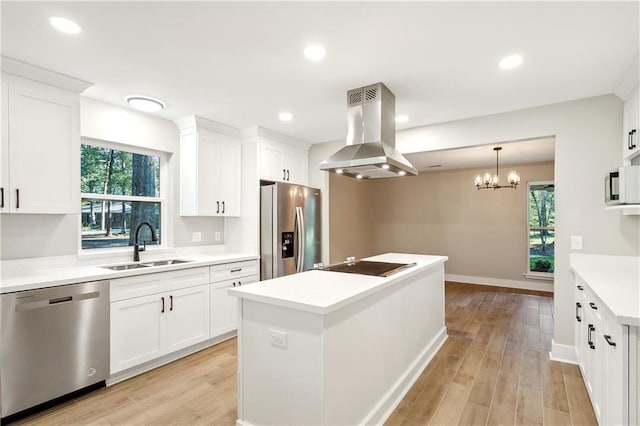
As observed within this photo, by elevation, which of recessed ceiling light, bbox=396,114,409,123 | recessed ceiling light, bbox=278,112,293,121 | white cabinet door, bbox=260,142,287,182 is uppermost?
recessed ceiling light, bbox=278,112,293,121

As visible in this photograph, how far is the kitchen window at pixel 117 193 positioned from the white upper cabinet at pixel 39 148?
0.48 meters

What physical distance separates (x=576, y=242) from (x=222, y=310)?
361 cm

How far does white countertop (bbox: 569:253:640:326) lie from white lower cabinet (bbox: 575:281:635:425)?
2.5 inches

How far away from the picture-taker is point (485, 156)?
211 inches

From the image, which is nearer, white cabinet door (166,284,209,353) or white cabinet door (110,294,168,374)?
white cabinet door (110,294,168,374)

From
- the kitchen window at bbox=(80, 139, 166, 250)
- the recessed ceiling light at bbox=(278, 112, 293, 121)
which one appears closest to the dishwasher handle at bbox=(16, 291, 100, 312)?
the kitchen window at bbox=(80, 139, 166, 250)


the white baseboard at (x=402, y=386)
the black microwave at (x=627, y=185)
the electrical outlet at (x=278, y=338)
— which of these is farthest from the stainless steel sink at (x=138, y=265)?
the black microwave at (x=627, y=185)

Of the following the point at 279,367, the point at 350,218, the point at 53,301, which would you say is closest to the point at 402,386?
the point at 279,367

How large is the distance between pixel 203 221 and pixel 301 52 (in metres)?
2.55

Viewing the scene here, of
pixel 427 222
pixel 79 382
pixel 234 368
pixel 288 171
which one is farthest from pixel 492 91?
pixel 427 222

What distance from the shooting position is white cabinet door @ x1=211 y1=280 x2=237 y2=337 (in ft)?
11.1

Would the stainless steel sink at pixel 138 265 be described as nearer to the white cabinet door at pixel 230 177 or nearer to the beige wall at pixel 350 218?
the white cabinet door at pixel 230 177

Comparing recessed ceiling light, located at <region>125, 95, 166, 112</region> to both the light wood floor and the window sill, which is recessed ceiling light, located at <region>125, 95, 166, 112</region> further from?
the window sill

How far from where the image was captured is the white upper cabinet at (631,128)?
2.44 metres
